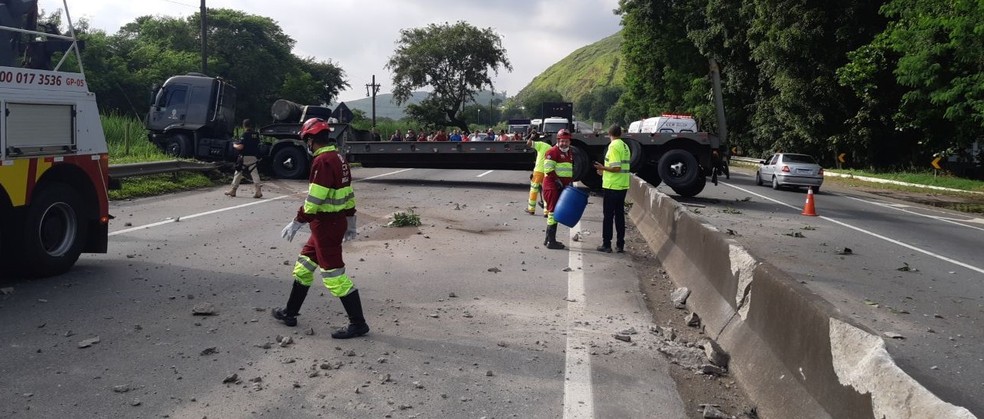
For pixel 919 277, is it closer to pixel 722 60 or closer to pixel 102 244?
pixel 102 244

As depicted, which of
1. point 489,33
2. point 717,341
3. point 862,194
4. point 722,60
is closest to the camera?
point 717,341

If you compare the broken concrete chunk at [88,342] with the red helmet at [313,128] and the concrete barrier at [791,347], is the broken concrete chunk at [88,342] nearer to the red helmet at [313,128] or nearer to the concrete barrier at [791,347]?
the red helmet at [313,128]

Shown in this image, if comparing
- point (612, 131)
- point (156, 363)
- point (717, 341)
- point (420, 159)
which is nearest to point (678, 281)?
point (717, 341)

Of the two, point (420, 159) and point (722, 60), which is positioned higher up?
point (722, 60)

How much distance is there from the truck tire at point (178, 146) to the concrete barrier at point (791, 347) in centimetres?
1943

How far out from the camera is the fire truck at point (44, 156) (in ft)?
25.4

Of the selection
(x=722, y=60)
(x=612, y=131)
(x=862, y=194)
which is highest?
(x=722, y=60)

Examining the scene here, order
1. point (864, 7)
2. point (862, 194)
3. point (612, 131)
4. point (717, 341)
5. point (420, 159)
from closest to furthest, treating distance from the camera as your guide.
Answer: point (717, 341) → point (612, 131) → point (420, 159) → point (862, 194) → point (864, 7)

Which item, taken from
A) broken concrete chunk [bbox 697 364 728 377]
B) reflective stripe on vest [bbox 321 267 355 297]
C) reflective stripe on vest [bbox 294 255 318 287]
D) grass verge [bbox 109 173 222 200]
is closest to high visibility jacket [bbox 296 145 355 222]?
reflective stripe on vest [bbox 294 255 318 287]

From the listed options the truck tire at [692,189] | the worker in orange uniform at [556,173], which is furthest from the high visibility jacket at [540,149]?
the truck tire at [692,189]

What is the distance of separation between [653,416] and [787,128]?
4232 centimetres

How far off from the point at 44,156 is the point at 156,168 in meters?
12.1

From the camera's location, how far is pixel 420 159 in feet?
79.0

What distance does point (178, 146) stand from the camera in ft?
79.3
